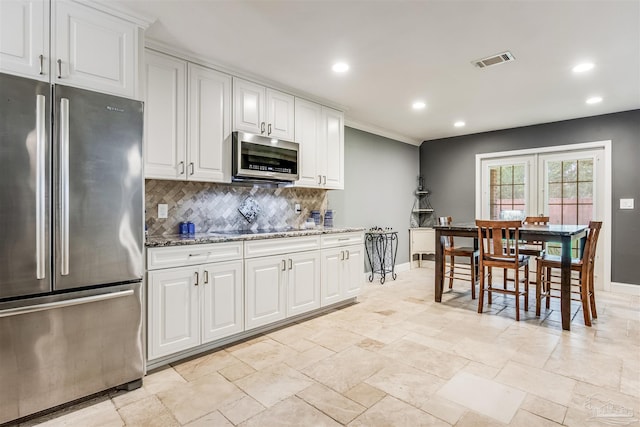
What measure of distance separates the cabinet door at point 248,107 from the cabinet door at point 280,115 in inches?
3.0

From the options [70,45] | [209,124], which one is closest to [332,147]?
[209,124]

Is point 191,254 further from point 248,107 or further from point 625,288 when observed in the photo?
point 625,288

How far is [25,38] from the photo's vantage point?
→ 181cm

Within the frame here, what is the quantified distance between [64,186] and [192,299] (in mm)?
1123

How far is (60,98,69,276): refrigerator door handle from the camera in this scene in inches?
73.8

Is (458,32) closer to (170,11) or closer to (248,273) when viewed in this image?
(170,11)

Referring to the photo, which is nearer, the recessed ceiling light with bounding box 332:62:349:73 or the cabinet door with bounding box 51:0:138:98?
the cabinet door with bounding box 51:0:138:98

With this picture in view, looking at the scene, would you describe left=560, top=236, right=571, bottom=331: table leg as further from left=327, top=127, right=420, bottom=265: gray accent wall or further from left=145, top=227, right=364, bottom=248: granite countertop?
left=327, top=127, right=420, bottom=265: gray accent wall

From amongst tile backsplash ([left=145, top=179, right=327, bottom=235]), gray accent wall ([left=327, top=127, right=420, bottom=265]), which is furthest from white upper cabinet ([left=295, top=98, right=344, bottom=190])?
gray accent wall ([left=327, top=127, right=420, bottom=265])

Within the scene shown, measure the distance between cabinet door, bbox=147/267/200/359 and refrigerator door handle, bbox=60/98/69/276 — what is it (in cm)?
53

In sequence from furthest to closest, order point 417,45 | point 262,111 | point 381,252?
1. point 381,252
2. point 262,111
3. point 417,45

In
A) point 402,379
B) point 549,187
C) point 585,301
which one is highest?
point 549,187

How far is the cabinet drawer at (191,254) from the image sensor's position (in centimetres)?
233

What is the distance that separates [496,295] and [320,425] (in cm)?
354
